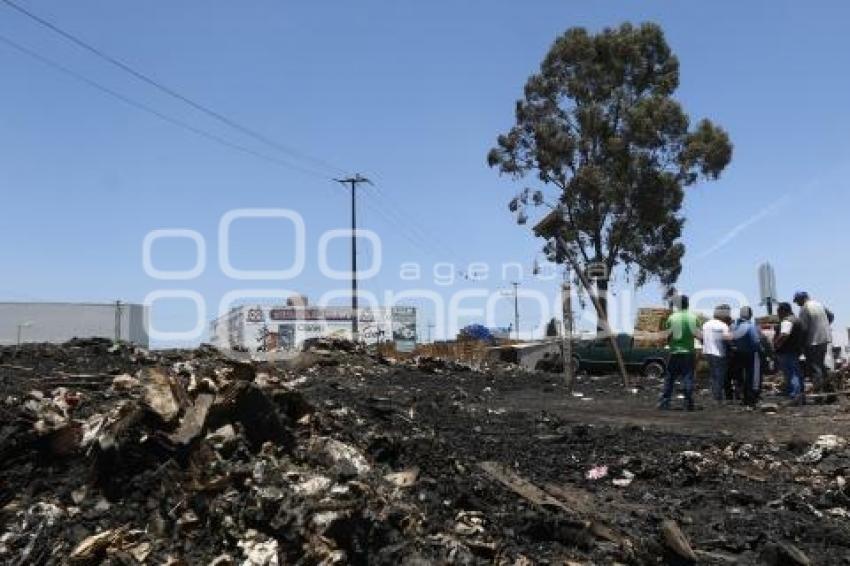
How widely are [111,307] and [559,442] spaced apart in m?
48.9

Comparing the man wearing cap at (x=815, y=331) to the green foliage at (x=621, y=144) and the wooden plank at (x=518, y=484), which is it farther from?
the green foliage at (x=621, y=144)

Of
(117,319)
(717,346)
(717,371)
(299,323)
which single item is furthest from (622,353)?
(299,323)

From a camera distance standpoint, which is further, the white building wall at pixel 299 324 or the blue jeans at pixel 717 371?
the white building wall at pixel 299 324

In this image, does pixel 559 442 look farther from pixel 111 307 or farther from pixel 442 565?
pixel 111 307

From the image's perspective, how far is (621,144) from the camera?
114 feet

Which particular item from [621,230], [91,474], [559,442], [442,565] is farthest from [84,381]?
Result: [621,230]

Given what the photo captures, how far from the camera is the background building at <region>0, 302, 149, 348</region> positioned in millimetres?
52469

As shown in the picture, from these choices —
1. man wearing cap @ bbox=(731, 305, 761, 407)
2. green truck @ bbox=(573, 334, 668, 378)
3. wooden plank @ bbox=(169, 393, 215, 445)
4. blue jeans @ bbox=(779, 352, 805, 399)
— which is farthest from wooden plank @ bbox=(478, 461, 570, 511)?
green truck @ bbox=(573, 334, 668, 378)

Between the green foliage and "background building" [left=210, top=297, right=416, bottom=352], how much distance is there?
2930 cm

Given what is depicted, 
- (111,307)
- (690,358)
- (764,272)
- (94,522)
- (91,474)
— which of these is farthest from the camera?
(111,307)

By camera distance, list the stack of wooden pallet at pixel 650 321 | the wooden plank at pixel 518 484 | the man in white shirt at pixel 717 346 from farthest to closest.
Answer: the stack of wooden pallet at pixel 650 321 → the man in white shirt at pixel 717 346 → the wooden plank at pixel 518 484

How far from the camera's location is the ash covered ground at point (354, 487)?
4930 millimetres

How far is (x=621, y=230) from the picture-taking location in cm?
3491

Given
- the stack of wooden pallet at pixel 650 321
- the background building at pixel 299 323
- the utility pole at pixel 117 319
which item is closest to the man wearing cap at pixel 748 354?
the stack of wooden pallet at pixel 650 321
